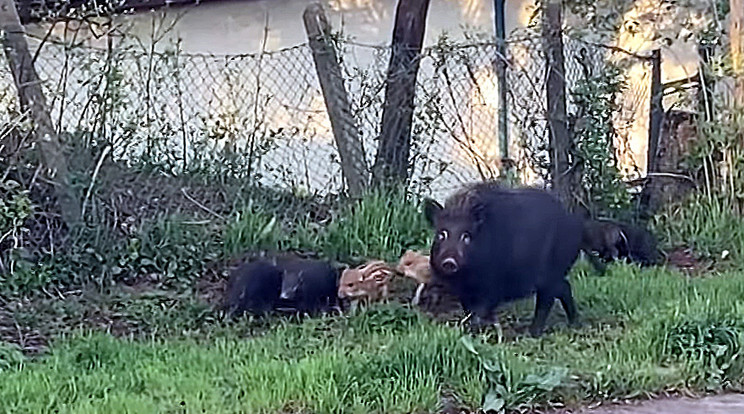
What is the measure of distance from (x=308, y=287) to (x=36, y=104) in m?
2.13

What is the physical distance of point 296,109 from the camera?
10.3m

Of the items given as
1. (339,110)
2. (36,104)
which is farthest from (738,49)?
(36,104)

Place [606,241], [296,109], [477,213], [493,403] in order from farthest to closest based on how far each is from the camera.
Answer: [296,109], [606,241], [477,213], [493,403]

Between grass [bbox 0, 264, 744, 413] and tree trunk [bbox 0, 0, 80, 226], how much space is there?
1.32m

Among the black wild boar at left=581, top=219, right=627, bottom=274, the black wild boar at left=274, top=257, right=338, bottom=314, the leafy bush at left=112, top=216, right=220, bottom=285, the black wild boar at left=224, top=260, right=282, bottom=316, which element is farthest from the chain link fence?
the black wild boar at left=274, top=257, right=338, bottom=314

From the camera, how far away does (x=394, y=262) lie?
8508 mm

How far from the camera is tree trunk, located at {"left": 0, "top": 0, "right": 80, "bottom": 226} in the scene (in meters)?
8.01

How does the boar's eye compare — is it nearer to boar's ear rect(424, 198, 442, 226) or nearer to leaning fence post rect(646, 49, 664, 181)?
boar's ear rect(424, 198, 442, 226)

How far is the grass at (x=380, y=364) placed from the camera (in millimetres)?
5277

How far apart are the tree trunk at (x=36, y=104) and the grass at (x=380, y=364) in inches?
52.0

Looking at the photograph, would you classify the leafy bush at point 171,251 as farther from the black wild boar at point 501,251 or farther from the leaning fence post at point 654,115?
the leaning fence post at point 654,115

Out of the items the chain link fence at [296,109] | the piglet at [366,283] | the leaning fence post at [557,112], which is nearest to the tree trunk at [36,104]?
the chain link fence at [296,109]

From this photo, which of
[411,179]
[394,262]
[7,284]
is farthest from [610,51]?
[7,284]

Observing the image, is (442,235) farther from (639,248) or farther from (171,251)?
(639,248)
